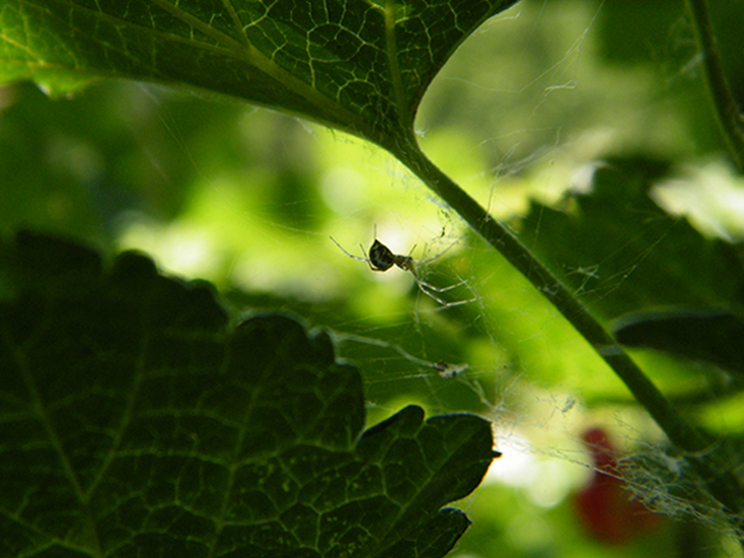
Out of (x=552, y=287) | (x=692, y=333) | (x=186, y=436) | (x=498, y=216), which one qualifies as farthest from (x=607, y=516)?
(x=186, y=436)

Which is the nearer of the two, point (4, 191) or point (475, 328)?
point (475, 328)

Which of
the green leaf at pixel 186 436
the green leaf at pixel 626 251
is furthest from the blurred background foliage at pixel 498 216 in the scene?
the green leaf at pixel 186 436

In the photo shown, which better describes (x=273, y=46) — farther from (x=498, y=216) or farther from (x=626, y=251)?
(x=626, y=251)

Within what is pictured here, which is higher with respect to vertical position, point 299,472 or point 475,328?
point 475,328

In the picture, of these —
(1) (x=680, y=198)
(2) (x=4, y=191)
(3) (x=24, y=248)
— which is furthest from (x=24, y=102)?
(1) (x=680, y=198)

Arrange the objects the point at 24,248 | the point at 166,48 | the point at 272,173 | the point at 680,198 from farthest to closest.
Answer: the point at 272,173, the point at 680,198, the point at 166,48, the point at 24,248

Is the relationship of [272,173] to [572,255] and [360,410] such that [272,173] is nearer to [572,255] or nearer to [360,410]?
[572,255]
